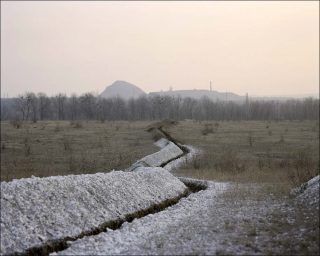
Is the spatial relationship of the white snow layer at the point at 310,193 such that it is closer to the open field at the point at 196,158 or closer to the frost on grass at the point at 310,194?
the frost on grass at the point at 310,194

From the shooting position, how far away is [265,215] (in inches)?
692

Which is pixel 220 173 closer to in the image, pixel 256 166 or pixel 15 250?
pixel 256 166


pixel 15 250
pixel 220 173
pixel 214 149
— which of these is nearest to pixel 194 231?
pixel 15 250

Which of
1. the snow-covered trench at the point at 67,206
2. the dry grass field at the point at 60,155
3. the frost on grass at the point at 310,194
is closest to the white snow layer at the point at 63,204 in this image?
the snow-covered trench at the point at 67,206

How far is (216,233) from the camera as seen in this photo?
1488cm

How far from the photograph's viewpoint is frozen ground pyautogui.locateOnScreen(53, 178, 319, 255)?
12.8 m

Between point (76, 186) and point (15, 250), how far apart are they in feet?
19.2

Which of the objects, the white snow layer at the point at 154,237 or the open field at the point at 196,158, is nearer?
the white snow layer at the point at 154,237

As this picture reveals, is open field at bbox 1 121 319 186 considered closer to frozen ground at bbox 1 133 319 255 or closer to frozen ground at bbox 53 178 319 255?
frozen ground at bbox 1 133 319 255

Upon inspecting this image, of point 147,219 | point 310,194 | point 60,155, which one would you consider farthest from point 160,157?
point 147,219

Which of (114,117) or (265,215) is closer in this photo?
(265,215)

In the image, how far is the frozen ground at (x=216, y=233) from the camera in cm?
1284

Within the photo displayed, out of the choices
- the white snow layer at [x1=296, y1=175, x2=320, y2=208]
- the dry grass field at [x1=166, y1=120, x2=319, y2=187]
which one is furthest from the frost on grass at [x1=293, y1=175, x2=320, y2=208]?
the dry grass field at [x1=166, y1=120, x2=319, y2=187]

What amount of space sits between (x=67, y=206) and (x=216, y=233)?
588cm
